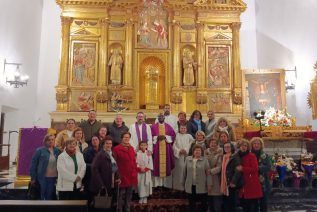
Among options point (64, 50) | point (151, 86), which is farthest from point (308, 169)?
point (64, 50)

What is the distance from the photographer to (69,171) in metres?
4.71

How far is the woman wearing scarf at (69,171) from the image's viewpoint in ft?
15.4

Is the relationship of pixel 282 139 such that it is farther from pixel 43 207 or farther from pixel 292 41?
pixel 43 207

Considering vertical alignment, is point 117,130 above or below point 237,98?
below

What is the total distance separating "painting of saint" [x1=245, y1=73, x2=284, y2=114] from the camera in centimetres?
1141

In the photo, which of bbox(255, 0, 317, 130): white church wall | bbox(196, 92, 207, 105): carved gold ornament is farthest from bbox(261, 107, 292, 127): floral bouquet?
bbox(196, 92, 207, 105): carved gold ornament

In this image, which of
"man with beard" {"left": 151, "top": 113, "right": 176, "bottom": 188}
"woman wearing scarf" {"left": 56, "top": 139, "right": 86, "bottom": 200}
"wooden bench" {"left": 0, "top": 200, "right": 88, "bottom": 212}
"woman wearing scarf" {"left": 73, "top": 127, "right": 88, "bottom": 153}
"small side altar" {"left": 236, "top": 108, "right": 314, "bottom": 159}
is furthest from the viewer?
"small side altar" {"left": 236, "top": 108, "right": 314, "bottom": 159}

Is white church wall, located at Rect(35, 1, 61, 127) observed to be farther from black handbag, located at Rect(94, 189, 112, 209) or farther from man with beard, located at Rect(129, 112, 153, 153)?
black handbag, located at Rect(94, 189, 112, 209)

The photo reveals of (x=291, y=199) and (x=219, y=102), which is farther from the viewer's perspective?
(x=219, y=102)

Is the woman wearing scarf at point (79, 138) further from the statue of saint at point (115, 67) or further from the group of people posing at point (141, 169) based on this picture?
the statue of saint at point (115, 67)

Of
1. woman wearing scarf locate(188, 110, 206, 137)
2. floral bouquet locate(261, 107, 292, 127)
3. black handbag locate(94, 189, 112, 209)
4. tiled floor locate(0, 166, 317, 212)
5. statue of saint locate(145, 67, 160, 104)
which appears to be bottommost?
tiled floor locate(0, 166, 317, 212)

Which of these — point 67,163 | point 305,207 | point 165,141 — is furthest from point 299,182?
point 67,163

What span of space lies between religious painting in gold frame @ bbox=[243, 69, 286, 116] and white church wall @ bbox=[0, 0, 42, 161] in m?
8.24

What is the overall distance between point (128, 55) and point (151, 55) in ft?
2.95
